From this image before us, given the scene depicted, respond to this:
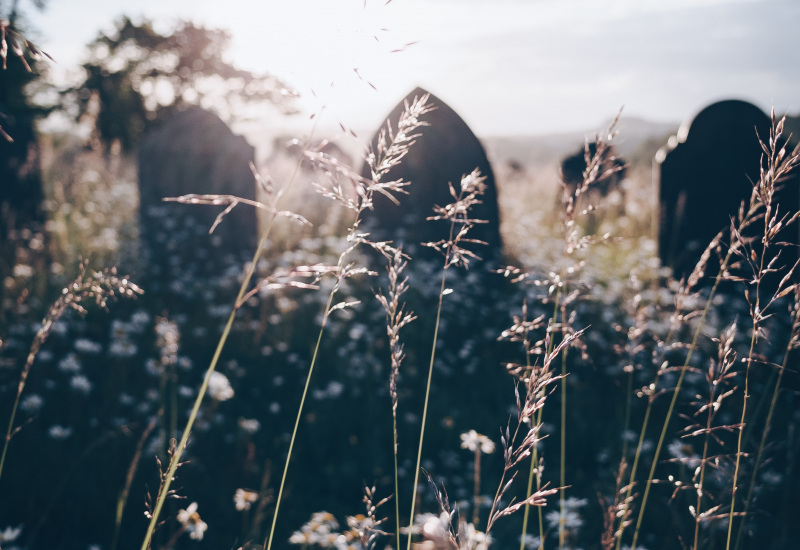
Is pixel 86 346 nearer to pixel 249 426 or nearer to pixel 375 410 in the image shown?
pixel 249 426

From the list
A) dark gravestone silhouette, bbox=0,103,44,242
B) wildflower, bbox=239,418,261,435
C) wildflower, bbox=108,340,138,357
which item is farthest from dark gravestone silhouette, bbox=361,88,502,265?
dark gravestone silhouette, bbox=0,103,44,242

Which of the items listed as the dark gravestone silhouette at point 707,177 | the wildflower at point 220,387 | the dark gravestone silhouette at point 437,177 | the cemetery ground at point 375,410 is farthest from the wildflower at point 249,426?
the dark gravestone silhouette at point 707,177

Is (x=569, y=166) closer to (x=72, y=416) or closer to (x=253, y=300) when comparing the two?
(x=253, y=300)

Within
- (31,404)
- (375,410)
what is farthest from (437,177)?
(31,404)

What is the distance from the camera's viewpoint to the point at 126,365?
12.4 feet

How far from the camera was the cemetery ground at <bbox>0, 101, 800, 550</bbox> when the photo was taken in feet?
7.21

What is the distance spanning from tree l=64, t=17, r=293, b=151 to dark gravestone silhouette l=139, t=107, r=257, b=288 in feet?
49.9

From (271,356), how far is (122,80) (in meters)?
21.9

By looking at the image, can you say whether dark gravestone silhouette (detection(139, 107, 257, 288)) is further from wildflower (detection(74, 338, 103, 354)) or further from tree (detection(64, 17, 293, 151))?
tree (detection(64, 17, 293, 151))

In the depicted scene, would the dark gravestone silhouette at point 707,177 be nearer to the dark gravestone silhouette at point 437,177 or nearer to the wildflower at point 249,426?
the dark gravestone silhouette at point 437,177

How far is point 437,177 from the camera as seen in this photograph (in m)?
5.85

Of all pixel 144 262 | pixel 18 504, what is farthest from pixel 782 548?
pixel 144 262

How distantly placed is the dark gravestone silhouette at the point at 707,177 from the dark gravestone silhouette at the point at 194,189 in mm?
4273

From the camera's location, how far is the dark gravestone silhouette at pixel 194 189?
5.93 meters
